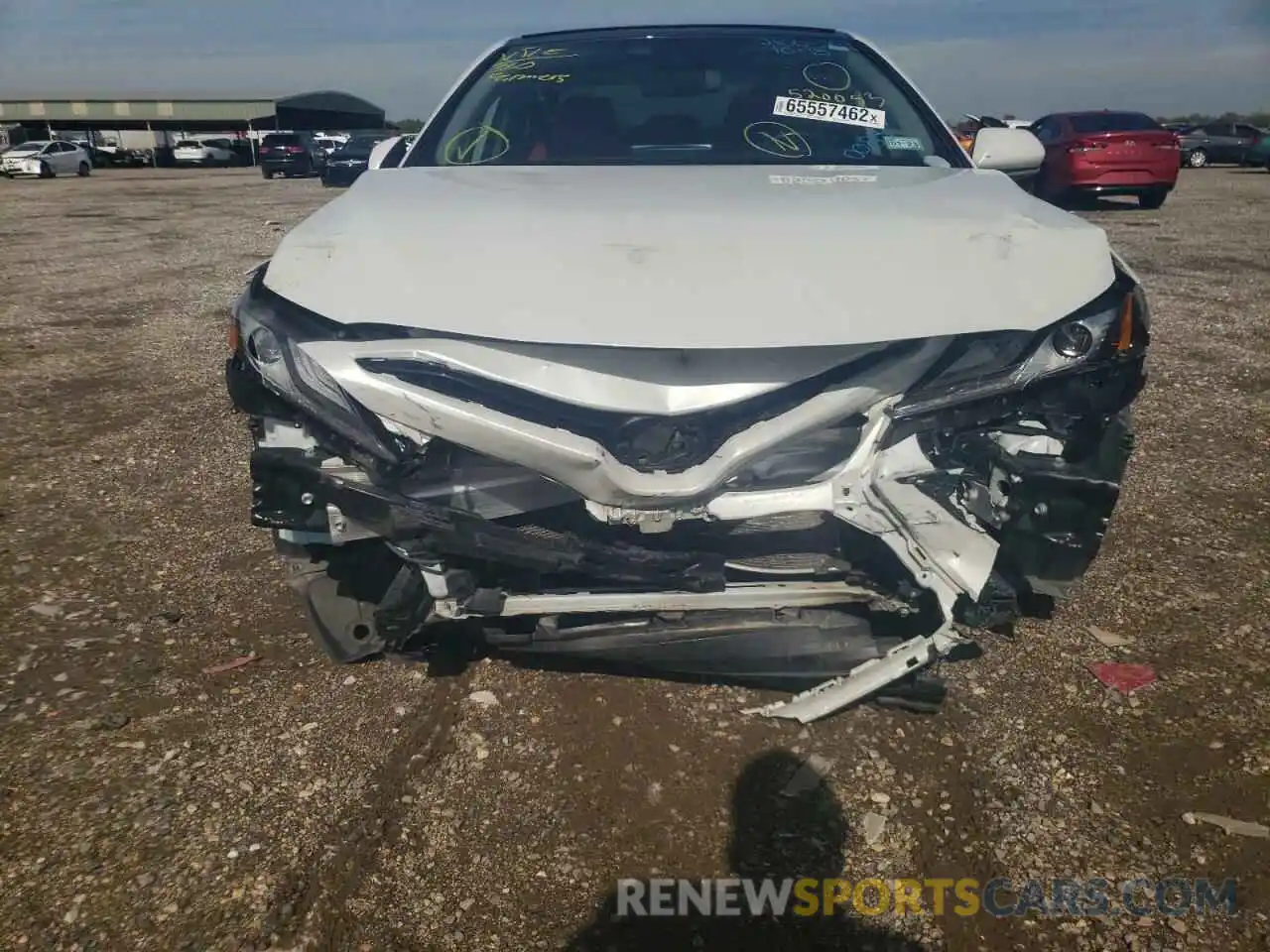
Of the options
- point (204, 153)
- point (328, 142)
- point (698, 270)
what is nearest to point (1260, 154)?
point (328, 142)

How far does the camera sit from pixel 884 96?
11.3 ft

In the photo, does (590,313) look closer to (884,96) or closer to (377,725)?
(377,725)

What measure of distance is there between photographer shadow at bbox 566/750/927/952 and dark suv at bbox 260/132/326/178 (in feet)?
102

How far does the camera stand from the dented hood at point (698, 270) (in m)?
1.99

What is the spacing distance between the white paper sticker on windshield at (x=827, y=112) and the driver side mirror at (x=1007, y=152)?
1.23 feet

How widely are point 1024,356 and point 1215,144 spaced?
3510 centimetres

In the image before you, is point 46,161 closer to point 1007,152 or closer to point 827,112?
point 827,112

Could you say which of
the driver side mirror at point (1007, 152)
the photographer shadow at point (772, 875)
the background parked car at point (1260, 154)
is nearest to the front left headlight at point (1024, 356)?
the photographer shadow at point (772, 875)

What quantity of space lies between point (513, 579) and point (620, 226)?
88 cm

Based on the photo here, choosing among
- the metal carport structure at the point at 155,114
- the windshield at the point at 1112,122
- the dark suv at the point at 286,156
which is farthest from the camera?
the metal carport structure at the point at 155,114

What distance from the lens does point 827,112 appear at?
3283mm

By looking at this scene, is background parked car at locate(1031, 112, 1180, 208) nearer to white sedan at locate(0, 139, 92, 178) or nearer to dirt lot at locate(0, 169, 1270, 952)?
dirt lot at locate(0, 169, 1270, 952)

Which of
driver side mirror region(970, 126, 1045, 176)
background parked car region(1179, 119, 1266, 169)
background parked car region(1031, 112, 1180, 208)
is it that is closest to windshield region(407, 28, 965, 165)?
driver side mirror region(970, 126, 1045, 176)

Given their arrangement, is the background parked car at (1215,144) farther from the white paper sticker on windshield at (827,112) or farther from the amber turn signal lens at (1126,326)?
the amber turn signal lens at (1126,326)
